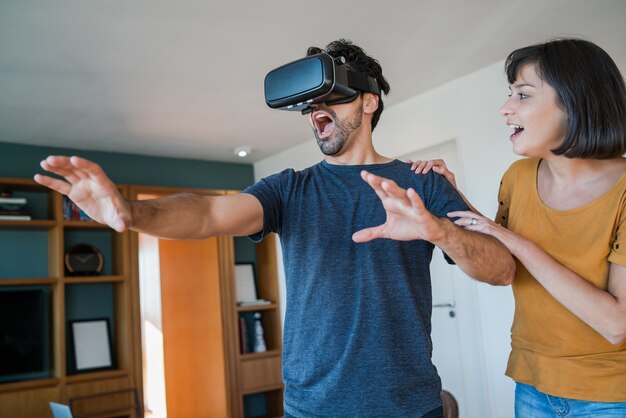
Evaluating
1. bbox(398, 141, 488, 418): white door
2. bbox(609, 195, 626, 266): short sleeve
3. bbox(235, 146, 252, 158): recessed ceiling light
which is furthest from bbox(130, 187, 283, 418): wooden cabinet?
bbox(609, 195, 626, 266): short sleeve

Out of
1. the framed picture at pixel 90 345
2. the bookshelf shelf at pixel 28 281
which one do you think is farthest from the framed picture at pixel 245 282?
the bookshelf shelf at pixel 28 281

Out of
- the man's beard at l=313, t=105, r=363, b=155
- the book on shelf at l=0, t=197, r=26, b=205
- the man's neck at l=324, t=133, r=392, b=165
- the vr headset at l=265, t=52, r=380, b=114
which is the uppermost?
the book on shelf at l=0, t=197, r=26, b=205

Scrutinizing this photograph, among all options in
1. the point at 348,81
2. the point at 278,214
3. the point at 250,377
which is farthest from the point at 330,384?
the point at 250,377

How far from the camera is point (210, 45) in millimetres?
3053

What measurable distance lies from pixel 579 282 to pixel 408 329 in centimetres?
39

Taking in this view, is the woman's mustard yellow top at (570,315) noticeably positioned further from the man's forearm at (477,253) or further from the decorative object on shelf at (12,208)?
the decorative object on shelf at (12,208)

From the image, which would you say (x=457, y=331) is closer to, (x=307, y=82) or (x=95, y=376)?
(x=95, y=376)

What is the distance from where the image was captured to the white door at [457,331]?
148 inches

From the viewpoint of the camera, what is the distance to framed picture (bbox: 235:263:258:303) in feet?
17.7

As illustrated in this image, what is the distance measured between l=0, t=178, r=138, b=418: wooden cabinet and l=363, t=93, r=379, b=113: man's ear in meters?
3.43

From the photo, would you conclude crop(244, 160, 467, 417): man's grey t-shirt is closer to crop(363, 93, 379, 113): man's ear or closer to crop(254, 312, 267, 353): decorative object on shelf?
crop(363, 93, 379, 113): man's ear

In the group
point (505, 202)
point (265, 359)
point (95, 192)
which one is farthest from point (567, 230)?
point (265, 359)

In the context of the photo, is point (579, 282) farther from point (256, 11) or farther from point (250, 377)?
point (250, 377)

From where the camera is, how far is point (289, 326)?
1333mm
